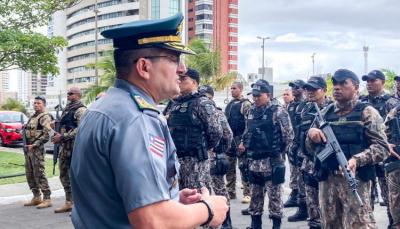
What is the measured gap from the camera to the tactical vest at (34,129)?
8102 mm

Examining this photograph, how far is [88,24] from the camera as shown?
92750 millimetres

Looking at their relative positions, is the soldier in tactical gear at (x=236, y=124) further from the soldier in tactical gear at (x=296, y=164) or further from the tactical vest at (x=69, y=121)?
the tactical vest at (x=69, y=121)

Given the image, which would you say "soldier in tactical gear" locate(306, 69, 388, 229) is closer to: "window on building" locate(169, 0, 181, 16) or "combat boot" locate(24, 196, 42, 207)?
"combat boot" locate(24, 196, 42, 207)

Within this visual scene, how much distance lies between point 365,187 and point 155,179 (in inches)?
141

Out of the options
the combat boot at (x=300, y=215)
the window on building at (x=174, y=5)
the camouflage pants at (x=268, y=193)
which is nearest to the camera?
the camouflage pants at (x=268, y=193)

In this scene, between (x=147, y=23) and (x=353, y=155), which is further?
(x=353, y=155)

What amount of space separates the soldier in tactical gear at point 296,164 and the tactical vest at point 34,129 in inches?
163

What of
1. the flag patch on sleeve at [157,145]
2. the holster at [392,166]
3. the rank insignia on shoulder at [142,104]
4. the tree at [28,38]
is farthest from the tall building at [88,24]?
the flag patch on sleeve at [157,145]

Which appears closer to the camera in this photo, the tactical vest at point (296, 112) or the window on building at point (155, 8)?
the tactical vest at point (296, 112)

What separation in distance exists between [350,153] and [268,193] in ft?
6.00

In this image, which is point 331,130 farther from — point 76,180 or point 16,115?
point 16,115

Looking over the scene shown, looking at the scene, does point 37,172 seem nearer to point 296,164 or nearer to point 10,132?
point 296,164

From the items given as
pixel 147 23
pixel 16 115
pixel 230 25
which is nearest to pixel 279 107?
pixel 147 23

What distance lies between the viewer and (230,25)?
98312mm
